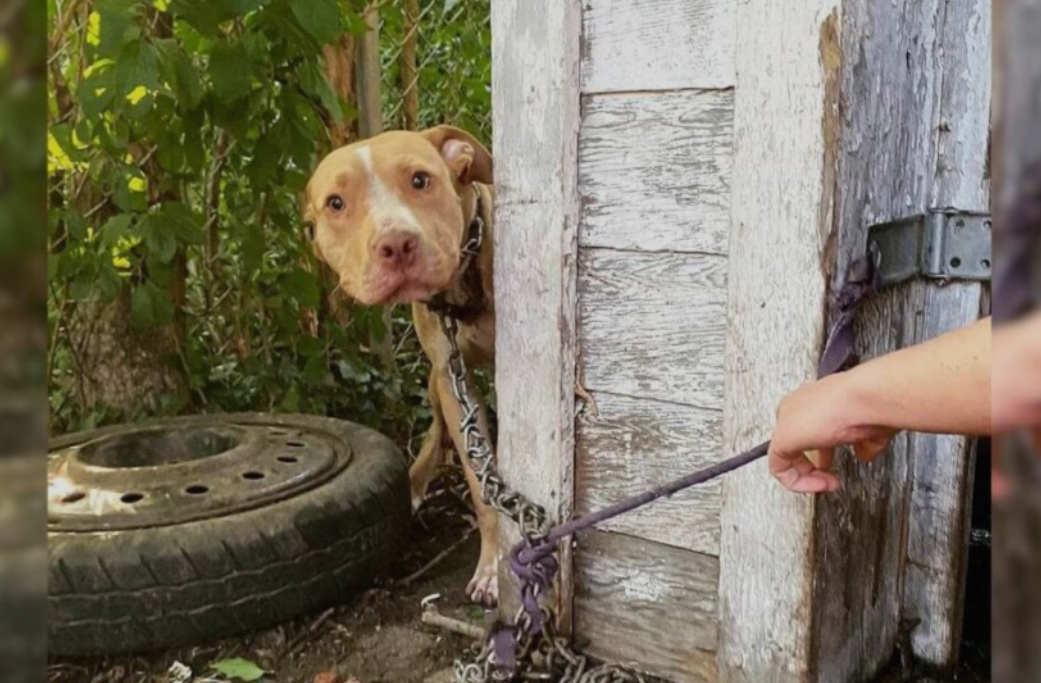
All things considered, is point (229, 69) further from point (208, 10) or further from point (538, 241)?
point (538, 241)

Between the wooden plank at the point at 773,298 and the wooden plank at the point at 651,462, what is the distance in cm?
5

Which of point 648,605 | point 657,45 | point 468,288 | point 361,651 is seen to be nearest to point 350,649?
point 361,651

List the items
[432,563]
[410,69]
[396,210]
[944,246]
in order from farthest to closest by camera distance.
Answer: [410,69]
[432,563]
[396,210]
[944,246]

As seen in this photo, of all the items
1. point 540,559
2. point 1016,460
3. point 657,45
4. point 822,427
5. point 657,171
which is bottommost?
point 540,559

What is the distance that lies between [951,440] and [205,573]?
1.46 m

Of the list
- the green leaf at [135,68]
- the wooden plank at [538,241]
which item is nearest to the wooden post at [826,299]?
the wooden plank at [538,241]

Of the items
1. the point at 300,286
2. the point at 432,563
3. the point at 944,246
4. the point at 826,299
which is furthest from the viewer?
the point at 300,286

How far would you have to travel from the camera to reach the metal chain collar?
6.37 feet

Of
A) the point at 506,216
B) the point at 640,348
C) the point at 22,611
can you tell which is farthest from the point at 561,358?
the point at 22,611

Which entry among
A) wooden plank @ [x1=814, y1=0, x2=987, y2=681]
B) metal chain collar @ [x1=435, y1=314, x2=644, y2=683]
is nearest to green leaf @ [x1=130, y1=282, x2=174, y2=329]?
metal chain collar @ [x1=435, y1=314, x2=644, y2=683]

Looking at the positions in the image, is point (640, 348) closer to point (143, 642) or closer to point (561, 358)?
point (561, 358)

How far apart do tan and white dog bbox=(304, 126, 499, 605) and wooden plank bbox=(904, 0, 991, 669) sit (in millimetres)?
861

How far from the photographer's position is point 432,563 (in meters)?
2.72

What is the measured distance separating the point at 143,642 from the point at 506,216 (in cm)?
113
